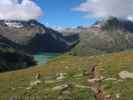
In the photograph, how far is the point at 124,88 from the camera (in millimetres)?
27406

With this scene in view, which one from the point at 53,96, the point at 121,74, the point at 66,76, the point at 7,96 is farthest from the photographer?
the point at 66,76

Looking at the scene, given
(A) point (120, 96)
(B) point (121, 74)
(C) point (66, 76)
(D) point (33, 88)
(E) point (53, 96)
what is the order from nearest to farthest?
(A) point (120, 96)
(E) point (53, 96)
(D) point (33, 88)
(B) point (121, 74)
(C) point (66, 76)

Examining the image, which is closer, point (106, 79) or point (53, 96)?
point (53, 96)

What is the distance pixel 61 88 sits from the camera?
96.0 ft

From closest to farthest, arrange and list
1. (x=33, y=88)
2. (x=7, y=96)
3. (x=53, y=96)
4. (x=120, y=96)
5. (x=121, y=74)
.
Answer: (x=120, y=96) < (x=53, y=96) < (x=7, y=96) < (x=33, y=88) < (x=121, y=74)

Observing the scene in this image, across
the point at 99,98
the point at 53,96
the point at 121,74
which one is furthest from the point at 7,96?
the point at 121,74

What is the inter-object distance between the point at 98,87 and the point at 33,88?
23.6 ft

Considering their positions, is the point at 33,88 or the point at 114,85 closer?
the point at 114,85

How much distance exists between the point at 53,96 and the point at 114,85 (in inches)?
262

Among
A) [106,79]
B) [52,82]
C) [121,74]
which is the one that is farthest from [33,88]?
[121,74]

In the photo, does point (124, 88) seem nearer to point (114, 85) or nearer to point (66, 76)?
point (114, 85)

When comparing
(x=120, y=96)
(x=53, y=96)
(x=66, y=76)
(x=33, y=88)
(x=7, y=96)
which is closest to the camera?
(x=120, y=96)

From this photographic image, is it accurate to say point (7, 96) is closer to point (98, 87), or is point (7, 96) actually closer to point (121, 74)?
point (98, 87)

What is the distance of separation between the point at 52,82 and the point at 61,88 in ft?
16.1
